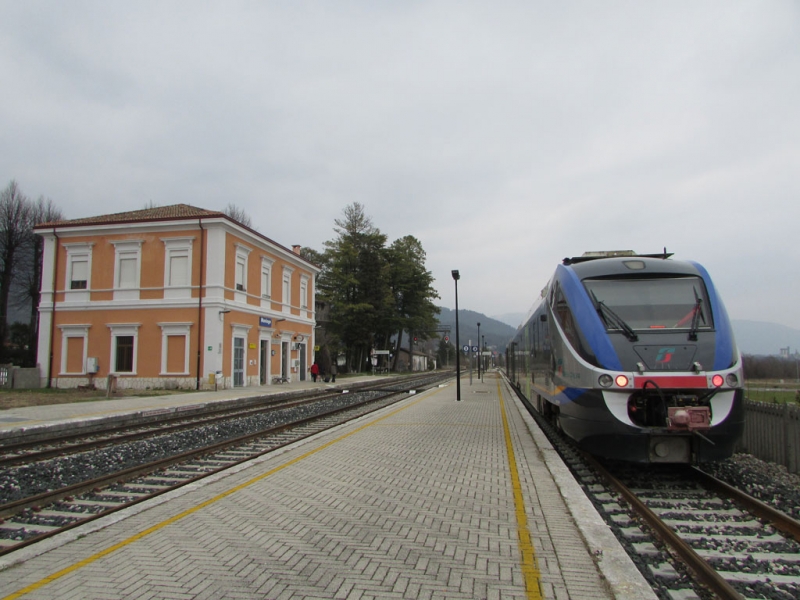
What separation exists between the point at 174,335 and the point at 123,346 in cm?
288

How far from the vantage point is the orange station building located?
86.7ft

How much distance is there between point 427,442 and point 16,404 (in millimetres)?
15104

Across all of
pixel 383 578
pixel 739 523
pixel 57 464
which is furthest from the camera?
pixel 57 464

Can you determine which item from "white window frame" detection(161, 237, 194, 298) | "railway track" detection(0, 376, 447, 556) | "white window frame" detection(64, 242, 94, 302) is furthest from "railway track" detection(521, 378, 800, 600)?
"white window frame" detection(64, 242, 94, 302)

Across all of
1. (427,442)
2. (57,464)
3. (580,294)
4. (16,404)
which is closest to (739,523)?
(580,294)

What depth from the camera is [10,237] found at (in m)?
41.4

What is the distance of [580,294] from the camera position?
760 centimetres

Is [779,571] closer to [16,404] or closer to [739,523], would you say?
[739,523]

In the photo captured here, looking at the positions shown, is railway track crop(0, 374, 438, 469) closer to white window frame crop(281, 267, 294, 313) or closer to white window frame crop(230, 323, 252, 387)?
white window frame crop(230, 323, 252, 387)

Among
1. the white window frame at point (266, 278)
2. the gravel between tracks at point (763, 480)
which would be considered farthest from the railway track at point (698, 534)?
the white window frame at point (266, 278)

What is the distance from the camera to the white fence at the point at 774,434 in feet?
25.6

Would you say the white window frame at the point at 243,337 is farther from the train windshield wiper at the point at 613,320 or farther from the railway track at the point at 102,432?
the train windshield wiper at the point at 613,320

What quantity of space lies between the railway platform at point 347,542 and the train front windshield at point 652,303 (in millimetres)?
2130

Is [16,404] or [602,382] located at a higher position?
[602,382]
